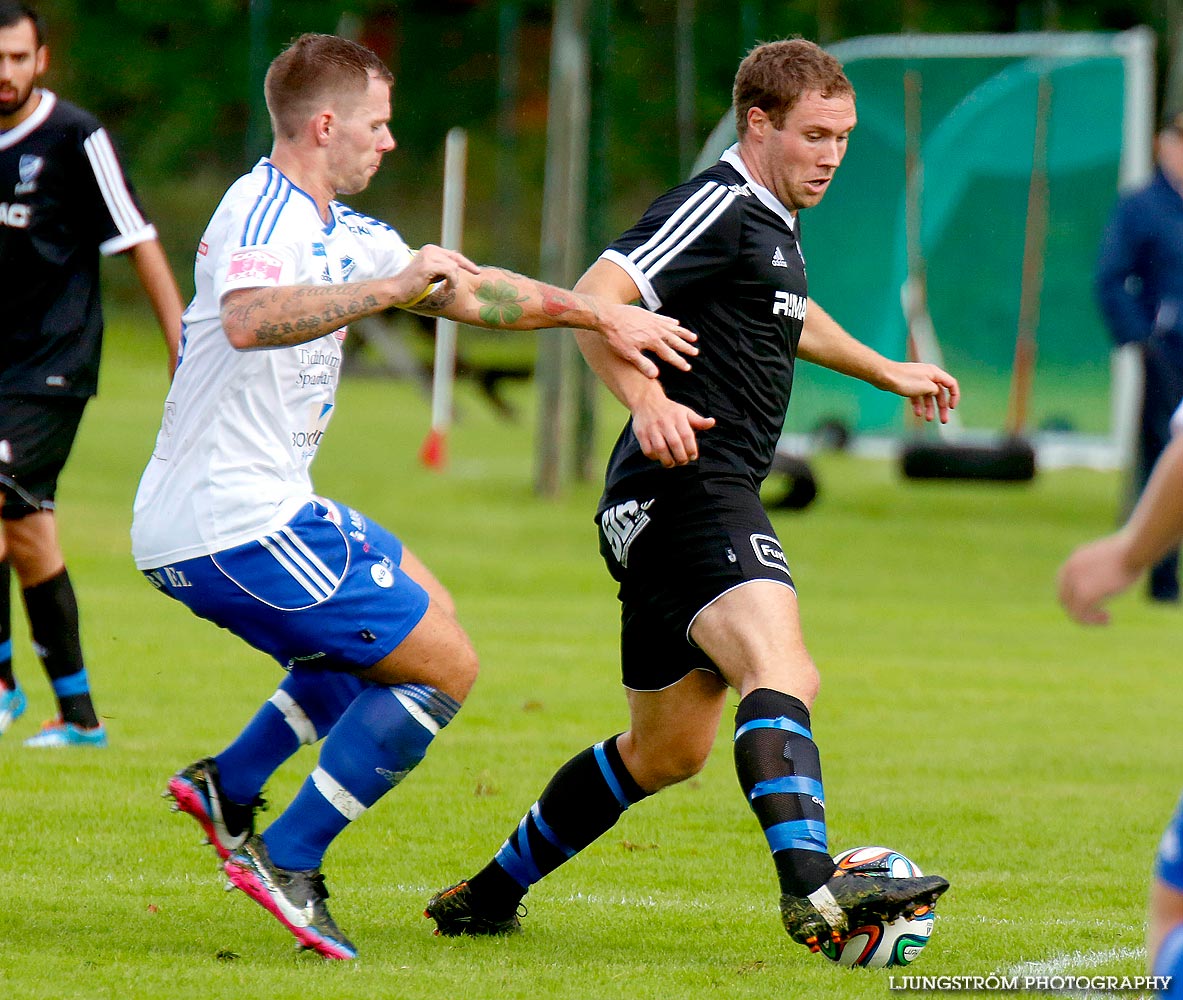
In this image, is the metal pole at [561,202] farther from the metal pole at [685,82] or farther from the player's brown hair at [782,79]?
the player's brown hair at [782,79]

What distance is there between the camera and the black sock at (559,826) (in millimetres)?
4871

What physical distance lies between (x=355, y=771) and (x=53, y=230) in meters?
3.15

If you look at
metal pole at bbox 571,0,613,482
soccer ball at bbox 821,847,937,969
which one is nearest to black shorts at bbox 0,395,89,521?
soccer ball at bbox 821,847,937,969

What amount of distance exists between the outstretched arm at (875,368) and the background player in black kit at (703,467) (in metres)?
0.32

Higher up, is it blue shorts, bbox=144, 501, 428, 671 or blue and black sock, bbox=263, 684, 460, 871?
blue shorts, bbox=144, 501, 428, 671

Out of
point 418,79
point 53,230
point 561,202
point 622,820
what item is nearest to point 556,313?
point 622,820

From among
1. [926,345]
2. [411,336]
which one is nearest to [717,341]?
[926,345]

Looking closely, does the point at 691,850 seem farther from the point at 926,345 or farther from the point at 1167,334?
the point at 926,345

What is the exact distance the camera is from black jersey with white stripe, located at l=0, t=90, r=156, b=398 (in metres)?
6.75

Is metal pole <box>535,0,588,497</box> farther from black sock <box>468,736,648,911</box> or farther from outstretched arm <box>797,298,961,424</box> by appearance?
black sock <box>468,736,648,911</box>

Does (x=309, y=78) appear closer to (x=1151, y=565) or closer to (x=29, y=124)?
(x=1151, y=565)

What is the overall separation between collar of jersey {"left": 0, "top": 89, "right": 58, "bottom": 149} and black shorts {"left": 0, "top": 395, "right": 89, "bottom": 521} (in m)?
0.91

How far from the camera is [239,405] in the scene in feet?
14.5

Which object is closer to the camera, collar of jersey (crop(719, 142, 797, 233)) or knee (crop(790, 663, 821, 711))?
knee (crop(790, 663, 821, 711))
